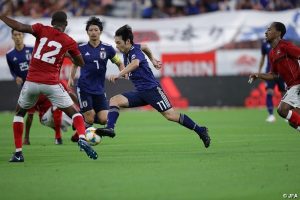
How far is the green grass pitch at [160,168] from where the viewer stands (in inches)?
364

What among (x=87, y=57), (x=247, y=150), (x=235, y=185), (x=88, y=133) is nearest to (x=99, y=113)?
(x=87, y=57)

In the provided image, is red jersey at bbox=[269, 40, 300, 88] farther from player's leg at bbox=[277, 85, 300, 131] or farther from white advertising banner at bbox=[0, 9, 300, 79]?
white advertising banner at bbox=[0, 9, 300, 79]

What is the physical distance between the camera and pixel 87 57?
15.7 metres

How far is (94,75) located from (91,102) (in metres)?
0.55

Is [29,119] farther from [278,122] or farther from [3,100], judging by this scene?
[3,100]

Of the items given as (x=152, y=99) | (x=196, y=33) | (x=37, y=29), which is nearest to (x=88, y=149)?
(x=37, y=29)

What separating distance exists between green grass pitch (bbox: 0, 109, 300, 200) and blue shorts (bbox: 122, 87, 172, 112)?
81cm

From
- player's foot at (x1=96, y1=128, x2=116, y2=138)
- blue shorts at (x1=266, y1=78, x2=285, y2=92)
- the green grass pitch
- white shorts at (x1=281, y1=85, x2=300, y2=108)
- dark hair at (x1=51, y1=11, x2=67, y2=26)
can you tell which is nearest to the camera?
the green grass pitch

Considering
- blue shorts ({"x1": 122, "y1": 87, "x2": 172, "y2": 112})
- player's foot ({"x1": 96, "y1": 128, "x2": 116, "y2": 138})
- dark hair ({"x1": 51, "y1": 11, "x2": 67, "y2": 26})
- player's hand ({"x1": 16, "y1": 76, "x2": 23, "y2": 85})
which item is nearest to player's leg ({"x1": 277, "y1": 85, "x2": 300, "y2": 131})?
blue shorts ({"x1": 122, "y1": 87, "x2": 172, "y2": 112})

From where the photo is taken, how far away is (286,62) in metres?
15.2

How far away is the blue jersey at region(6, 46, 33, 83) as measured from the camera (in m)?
17.6

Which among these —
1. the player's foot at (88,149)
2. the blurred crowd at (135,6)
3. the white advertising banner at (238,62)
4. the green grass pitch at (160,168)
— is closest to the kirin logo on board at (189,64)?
the white advertising banner at (238,62)

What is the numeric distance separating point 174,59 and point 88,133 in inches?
661

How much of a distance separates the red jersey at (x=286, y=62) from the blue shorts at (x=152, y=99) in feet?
7.62
